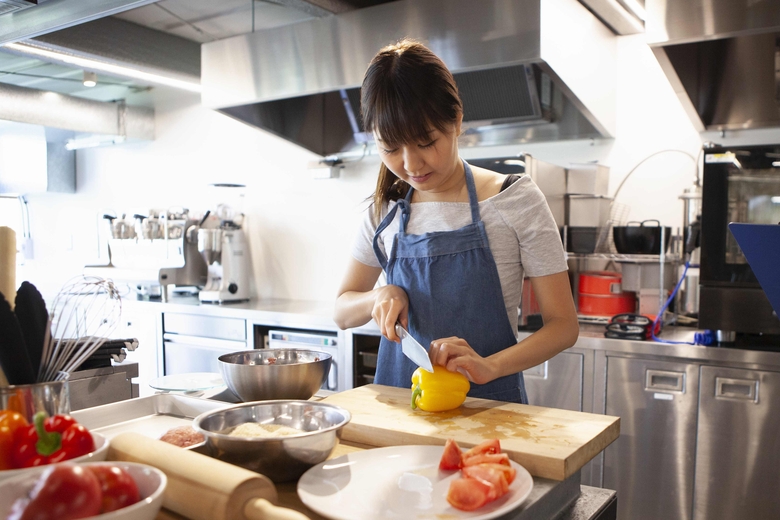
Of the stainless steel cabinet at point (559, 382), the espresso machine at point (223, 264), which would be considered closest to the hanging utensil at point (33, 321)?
the stainless steel cabinet at point (559, 382)

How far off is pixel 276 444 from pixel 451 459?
0.23 meters

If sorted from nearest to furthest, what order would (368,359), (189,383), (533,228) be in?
(533,228) < (189,383) < (368,359)

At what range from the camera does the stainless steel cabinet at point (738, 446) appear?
218 centimetres

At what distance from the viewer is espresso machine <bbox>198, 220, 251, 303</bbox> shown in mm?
3867

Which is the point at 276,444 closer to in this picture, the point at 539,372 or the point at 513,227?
the point at 513,227

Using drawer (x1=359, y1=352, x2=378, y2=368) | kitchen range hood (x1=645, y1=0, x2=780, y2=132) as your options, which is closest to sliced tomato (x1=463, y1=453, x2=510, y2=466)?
kitchen range hood (x1=645, y1=0, x2=780, y2=132)

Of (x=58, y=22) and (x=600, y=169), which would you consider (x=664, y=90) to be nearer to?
(x=600, y=169)

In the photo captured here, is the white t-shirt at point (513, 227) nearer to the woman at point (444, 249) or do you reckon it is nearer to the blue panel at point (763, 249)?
the woman at point (444, 249)

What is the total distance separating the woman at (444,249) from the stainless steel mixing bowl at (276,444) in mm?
304

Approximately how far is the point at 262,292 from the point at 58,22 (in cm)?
232

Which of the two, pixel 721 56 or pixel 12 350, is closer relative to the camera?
pixel 12 350

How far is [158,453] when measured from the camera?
774mm

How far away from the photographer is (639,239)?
2.59 metres

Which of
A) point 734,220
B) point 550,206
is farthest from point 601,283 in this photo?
point 734,220
